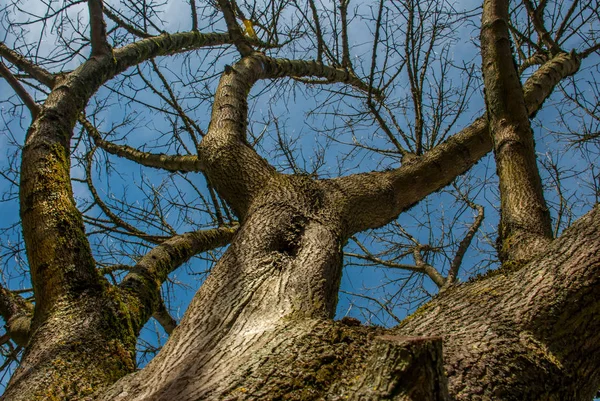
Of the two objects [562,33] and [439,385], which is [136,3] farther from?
[439,385]

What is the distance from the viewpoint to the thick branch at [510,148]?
1875 millimetres

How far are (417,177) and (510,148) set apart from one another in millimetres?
471

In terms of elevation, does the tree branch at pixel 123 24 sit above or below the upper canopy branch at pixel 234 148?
above

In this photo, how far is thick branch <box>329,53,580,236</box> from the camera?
7.00 feet

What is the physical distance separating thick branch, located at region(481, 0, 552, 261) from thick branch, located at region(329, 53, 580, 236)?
0.81 ft

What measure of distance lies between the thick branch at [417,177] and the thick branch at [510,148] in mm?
246

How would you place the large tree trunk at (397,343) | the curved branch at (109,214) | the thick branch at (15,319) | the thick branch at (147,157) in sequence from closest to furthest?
the large tree trunk at (397,343) → the thick branch at (15,319) → the thick branch at (147,157) → the curved branch at (109,214)

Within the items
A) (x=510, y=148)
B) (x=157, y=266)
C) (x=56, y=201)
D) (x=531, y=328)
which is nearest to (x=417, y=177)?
(x=510, y=148)

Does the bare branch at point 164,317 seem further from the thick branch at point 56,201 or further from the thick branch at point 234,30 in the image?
the thick branch at point 234,30

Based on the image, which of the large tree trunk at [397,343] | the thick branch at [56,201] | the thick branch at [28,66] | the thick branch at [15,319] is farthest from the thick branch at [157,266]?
the thick branch at [28,66]

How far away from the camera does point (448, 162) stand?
2.43 metres

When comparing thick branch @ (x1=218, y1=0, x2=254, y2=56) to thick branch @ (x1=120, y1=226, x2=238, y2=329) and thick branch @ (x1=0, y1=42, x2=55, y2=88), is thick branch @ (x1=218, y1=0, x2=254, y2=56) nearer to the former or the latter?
thick branch @ (x1=0, y1=42, x2=55, y2=88)

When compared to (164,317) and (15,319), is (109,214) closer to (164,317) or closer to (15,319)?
Answer: (164,317)

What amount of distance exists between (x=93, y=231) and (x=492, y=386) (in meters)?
3.25
